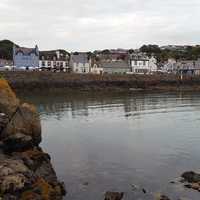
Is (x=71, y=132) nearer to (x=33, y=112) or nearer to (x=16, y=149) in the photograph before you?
(x=33, y=112)

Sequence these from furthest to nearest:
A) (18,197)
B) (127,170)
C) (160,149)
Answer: (160,149) < (127,170) < (18,197)

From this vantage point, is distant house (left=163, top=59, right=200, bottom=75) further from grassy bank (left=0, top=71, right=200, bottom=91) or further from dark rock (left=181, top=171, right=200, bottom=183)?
dark rock (left=181, top=171, right=200, bottom=183)

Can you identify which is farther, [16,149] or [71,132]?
[71,132]

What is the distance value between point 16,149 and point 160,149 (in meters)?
10.8

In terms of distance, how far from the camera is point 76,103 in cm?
6284

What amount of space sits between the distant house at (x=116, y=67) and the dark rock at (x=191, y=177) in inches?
4230

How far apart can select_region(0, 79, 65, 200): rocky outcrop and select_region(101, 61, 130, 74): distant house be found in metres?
105

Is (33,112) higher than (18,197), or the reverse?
(33,112)

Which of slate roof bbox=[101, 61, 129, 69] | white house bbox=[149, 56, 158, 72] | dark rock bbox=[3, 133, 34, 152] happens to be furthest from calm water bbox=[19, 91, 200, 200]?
white house bbox=[149, 56, 158, 72]

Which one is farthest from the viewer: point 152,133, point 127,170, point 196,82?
point 196,82

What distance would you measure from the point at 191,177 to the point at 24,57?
10111 centimetres

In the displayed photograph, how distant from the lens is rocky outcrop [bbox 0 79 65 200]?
17.8 metres

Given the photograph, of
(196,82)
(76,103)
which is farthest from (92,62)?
(76,103)

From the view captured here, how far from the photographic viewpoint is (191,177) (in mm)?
21578
